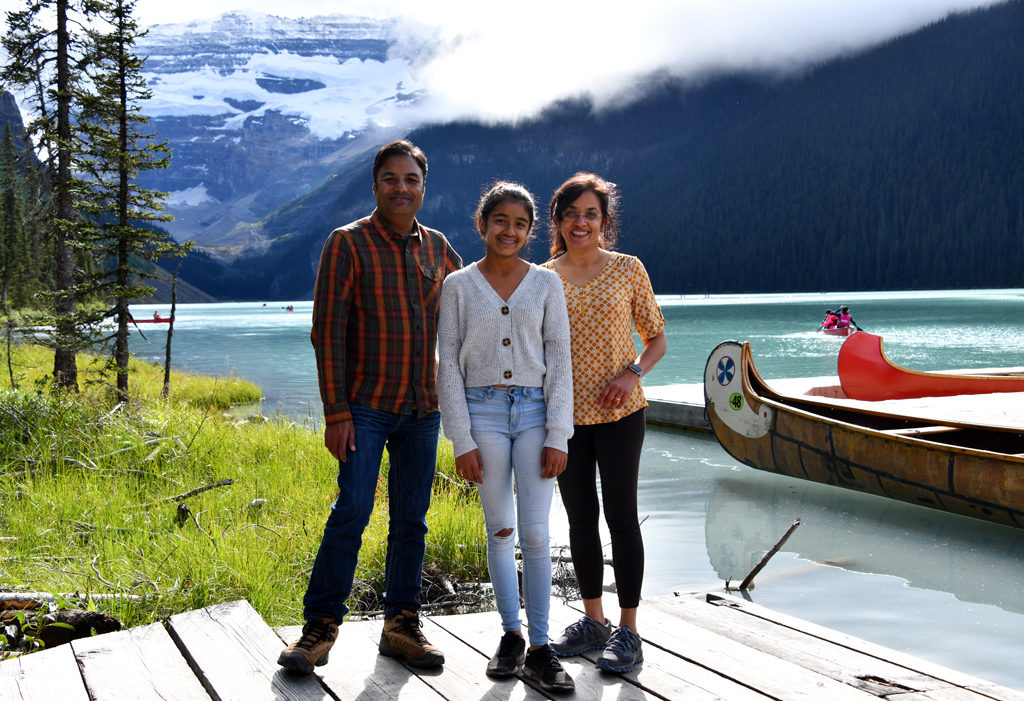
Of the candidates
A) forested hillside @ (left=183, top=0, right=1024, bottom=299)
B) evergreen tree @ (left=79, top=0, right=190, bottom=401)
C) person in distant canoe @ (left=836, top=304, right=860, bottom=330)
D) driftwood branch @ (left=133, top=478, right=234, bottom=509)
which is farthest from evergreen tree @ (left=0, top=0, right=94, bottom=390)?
forested hillside @ (left=183, top=0, right=1024, bottom=299)

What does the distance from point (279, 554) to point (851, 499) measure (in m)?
6.79

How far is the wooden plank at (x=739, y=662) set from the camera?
8.75 feet

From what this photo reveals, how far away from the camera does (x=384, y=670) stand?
9.23 feet

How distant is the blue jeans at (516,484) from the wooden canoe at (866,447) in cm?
555

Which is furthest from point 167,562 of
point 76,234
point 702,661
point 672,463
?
point 76,234

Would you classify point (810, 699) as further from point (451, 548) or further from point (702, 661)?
point (451, 548)

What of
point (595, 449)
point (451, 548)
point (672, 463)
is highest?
point (595, 449)

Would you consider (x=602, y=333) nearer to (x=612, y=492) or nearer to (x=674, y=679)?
(x=612, y=492)

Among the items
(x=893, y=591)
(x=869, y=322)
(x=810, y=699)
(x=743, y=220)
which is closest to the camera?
(x=810, y=699)

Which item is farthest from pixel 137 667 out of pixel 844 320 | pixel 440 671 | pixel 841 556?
pixel 844 320

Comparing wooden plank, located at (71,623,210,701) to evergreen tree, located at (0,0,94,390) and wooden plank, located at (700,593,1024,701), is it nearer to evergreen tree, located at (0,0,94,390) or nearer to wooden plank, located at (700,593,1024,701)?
wooden plank, located at (700,593,1024,701)

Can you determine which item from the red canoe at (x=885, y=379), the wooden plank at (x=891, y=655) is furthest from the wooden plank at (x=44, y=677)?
the red canoe at (x=885, y=379)

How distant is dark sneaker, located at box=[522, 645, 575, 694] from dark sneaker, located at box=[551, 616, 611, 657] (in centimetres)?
28

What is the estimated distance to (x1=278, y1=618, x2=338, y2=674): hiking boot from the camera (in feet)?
8.79
